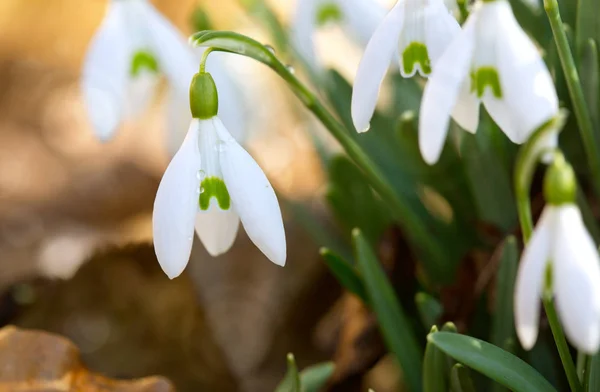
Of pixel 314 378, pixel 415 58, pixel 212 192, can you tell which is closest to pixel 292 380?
pixel 314 378

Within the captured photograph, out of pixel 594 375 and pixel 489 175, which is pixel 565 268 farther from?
pixel 489 175

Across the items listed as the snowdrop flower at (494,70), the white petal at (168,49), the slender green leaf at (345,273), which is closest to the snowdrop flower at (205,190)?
the snowdrop flower at (494,70)

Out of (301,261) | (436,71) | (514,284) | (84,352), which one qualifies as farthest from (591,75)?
(84,352)

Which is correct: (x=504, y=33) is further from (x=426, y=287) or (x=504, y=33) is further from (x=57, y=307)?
(x=57, y=307)

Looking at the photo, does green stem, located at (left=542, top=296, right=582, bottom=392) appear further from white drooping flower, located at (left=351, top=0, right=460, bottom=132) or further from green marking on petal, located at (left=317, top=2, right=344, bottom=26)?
green marking on petal, located at (left=317, top=2, right=344, bottom=26)

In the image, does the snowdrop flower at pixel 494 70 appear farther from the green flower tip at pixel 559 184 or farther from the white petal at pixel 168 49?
the white petal at pixel 168 49

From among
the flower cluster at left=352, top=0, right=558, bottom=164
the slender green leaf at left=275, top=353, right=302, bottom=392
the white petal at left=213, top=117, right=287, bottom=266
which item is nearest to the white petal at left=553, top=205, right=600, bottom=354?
the flower cluster at left=352, top=0, right=558, bottom=164

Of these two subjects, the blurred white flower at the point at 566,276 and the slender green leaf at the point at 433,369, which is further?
the slender green leaf at the point at 433,369
